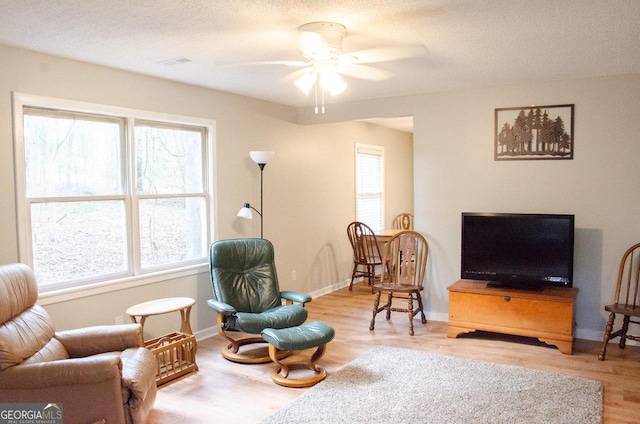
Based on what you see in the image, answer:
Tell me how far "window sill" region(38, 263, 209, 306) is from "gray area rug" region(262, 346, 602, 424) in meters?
1.74

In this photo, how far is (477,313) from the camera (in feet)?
14.9

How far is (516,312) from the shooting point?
438cm

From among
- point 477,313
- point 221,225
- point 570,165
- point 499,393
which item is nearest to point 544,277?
point 477,313

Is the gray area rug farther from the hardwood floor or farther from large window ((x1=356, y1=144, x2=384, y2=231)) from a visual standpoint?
large window ((x1=356, y1=144, x2=384, y2=231))

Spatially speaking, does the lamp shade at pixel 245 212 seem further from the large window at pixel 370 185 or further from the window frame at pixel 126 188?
the large window at pixel 370 185

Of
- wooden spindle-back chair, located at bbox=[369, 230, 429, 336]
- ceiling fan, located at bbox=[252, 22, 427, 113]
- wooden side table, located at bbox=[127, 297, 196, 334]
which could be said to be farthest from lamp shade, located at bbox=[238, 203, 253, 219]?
ceiling fan, located at bbox=[252, 22, 427, 113]

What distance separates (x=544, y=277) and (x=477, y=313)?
665 millimetres

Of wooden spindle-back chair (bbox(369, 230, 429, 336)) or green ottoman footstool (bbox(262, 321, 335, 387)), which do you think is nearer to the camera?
green ottoman footstool (bbox(262, 321, 335, 387))

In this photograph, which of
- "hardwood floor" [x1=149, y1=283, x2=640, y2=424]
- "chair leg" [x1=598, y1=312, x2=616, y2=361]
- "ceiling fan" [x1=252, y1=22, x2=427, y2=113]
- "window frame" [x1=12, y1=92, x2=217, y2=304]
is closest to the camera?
"ceiling fan" [x1=252, y1=22, x2=427, y2=113]

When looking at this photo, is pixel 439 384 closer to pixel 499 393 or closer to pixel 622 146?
pixel 499 393

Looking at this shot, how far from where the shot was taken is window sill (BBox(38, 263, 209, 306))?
3561 millimetres

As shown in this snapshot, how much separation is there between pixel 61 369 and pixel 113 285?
144cm

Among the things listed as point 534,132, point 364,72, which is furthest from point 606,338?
point 364,72

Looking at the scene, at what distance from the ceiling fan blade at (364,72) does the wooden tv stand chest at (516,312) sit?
205 centimetres
